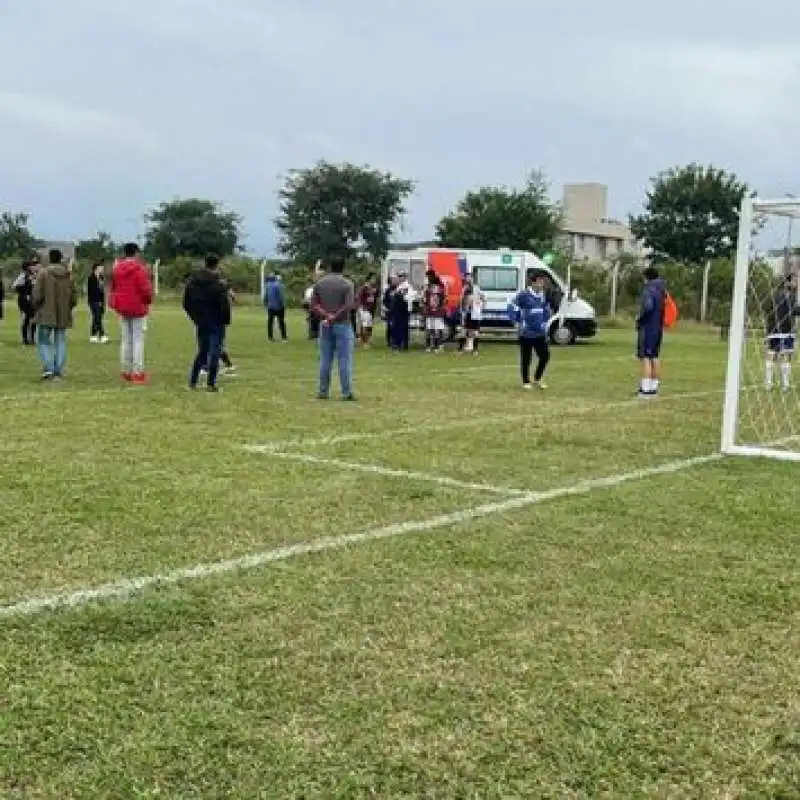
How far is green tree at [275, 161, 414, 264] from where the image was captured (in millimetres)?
64312

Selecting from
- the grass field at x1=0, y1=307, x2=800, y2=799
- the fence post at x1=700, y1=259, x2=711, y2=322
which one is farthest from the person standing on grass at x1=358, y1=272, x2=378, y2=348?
the fence post at x1=700, y1=259, x2=711, y2=322

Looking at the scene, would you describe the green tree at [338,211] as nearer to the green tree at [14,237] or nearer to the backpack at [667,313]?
the green tree at [14,237]

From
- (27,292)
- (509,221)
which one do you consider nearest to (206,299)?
(27,292)

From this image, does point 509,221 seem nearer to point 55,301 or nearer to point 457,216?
point 457,216

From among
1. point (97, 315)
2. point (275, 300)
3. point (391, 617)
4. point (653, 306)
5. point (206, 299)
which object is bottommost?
point (391, 617)

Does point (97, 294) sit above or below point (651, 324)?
below

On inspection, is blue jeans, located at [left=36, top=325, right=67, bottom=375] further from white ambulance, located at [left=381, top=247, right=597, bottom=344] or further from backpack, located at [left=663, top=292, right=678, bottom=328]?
white ambulance, located at [left=381, top=247, right=597, bottom=344]

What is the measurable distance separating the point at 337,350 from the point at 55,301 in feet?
12.9

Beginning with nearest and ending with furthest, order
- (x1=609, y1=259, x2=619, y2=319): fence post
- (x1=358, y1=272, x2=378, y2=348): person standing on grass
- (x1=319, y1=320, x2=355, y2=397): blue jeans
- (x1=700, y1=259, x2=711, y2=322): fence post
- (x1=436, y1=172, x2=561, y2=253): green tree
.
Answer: (x1=319, y1=320, x2=355, y2=397): blue jeans
(x1=358, y1=272, x2=378, y2=348): person standing on grass
(x1=700, y1=259, x2=711, y2=322): fence post
(x1=609, y1=259, x2=619, y2=319): fence post
(x1=436, y1=172, x2=561, y2=253): green tree

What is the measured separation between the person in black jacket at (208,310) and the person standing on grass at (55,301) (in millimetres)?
1860

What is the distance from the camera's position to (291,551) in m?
6.30

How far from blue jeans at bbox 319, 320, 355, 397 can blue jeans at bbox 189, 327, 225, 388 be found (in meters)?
1.32

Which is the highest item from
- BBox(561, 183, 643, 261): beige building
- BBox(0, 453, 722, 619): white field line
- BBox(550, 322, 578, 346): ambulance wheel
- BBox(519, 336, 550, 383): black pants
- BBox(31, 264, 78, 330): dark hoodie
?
BBox(561, 183, 643, 261): beige building

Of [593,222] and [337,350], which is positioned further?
[593,222]
